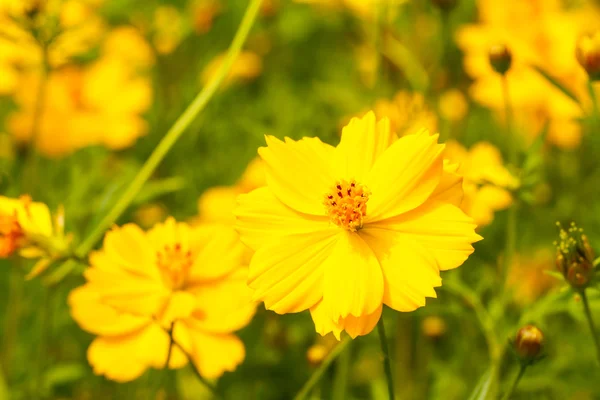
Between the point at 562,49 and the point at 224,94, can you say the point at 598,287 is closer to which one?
the point at 562,49

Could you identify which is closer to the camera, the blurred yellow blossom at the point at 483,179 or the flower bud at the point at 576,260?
the flower bud at the point at 576,260

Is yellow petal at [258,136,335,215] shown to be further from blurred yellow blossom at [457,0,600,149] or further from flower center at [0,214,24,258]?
blurred yellow blossom at [457,0,600,149]

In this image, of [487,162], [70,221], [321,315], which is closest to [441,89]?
[487,162]

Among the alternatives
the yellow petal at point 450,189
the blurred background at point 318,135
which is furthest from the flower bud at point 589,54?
the yellow petal at point 450,189

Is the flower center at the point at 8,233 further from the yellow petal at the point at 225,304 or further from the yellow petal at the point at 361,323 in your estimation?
→ the yellow petal at the point at 361,323

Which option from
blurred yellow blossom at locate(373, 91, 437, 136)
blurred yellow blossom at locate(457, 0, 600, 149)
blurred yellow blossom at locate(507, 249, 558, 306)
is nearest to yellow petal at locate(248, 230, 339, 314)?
blurred yellow blossom at locate(373, 91, 437, 136)

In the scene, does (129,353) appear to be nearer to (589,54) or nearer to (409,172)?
(409,172)

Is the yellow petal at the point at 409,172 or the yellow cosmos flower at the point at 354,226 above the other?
the yellow petal at the point at 409,172
